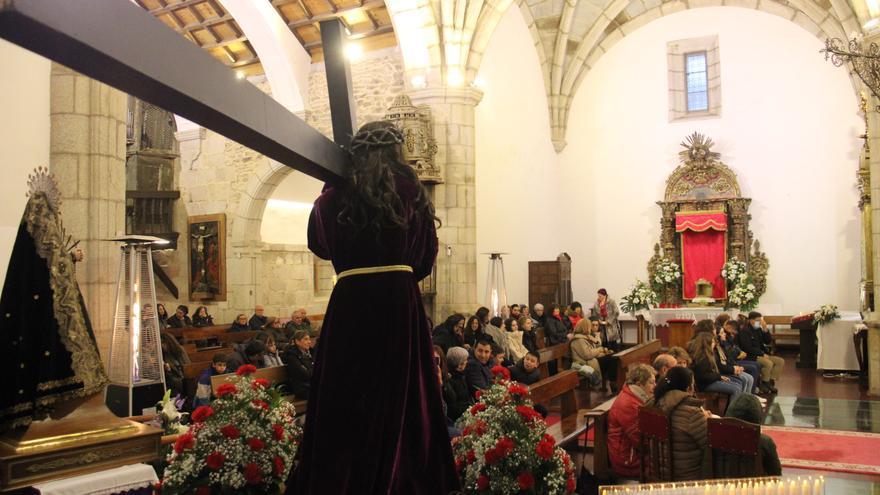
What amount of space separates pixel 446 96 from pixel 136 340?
7689 mm

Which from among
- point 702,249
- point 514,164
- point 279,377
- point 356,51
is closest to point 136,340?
point 279,377

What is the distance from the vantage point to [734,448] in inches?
196

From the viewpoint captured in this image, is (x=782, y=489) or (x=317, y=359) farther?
(x=317, y=359)

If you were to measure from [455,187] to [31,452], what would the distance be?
10.3 metres

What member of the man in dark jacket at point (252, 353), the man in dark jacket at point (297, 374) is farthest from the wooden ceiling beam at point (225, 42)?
the man in dark jacket at point (297, 374)

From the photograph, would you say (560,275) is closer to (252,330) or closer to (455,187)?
(455,187)

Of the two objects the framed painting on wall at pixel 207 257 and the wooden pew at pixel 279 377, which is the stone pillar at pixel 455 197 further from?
the wooden pew at pixel 279 377

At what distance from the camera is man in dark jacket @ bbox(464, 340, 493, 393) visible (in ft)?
24.7

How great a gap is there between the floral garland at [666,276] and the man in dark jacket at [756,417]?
12883 mm

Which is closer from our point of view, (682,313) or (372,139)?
(372,139)

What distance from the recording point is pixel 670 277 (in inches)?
707

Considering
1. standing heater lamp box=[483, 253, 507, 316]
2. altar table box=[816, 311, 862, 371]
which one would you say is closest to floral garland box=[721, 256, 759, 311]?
altar table box=[816, 311, 862, 371]

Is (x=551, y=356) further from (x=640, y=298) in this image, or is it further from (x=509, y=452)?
(x=640, y=298)

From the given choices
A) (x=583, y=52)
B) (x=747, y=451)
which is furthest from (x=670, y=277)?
(x=747, y=451)
